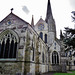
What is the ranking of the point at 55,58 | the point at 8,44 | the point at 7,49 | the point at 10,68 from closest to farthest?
1. the point at 10,68
2. the point at 7,49
3. the point at 8,44
4. the point at 55,58

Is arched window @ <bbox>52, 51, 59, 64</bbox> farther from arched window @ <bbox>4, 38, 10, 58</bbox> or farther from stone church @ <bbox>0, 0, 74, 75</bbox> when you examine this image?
arched window @ <bbox>4, 38, 10, 58</bbox>

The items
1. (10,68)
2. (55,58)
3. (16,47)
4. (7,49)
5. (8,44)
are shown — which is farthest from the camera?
(55,58)

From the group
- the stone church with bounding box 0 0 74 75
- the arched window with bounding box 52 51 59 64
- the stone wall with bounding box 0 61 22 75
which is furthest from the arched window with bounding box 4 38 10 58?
the arched window with bounding box 52 51 59 64

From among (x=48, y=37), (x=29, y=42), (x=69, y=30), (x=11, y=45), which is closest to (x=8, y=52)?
(x=11, y=45)

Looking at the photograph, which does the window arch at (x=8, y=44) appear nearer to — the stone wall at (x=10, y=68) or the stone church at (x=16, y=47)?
the stone church at (x=16, y=47)

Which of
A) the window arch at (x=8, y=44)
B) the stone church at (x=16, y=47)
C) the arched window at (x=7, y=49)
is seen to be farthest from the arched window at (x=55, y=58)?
the arched window at (x=7, y=49)

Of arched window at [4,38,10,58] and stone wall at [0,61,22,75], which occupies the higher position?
arched window at [4,38,10,58]

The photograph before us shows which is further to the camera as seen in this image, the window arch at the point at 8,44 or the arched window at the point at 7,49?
the arched window at the point at 7,49

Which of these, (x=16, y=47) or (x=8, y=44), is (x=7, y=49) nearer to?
(x=8, y=44)

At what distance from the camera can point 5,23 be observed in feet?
54.7

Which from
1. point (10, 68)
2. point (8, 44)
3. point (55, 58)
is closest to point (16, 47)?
point (8, 44)

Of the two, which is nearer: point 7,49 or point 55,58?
point 7,49

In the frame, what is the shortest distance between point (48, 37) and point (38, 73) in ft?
56.5

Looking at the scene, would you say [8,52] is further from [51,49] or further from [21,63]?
[51,49]
